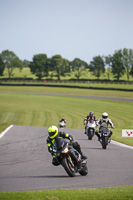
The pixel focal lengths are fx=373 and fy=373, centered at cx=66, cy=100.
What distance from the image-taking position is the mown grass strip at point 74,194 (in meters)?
7.45

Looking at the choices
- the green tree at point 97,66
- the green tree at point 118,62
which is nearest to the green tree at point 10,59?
the green tree at point 97,66

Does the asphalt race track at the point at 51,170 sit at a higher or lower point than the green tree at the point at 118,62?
lower

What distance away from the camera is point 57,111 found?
47969 mm

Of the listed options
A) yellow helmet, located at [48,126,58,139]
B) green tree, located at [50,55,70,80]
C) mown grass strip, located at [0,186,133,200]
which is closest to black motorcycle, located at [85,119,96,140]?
yellow helmet, located at [48,126,58,139]

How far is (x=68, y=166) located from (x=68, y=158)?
210 millimetres

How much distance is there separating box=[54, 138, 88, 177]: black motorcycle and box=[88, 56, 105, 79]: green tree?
535ft

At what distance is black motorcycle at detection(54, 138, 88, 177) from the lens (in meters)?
9.79

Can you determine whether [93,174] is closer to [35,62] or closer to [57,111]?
[57,111]

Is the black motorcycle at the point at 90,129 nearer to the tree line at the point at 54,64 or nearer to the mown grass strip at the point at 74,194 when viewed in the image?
the mown grass strip at the point at 74,194

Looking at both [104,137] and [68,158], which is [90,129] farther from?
[68,158]

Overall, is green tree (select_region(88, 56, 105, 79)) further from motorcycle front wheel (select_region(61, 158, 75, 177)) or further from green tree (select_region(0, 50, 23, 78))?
motorcycle front wheel (select_region(61, 158, 75, 177))

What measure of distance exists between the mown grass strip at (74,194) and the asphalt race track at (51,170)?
662 millimetres

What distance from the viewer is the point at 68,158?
991 cm

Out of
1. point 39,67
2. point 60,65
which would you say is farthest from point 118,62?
point 39,67
